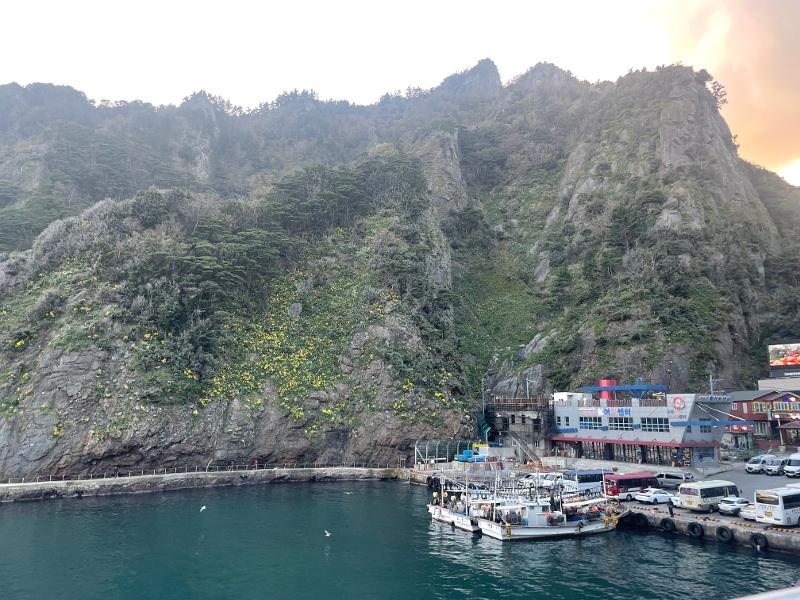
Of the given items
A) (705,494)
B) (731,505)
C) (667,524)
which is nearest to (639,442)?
(705,494)

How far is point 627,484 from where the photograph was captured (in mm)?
53781

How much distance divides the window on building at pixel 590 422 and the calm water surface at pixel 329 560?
27.1 m

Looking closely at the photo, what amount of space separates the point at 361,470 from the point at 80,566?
38.3 metres

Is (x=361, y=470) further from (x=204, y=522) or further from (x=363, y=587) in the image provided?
(x=363, y=587)

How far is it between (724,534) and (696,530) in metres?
2.12

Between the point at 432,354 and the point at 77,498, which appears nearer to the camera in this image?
the point at 77,498

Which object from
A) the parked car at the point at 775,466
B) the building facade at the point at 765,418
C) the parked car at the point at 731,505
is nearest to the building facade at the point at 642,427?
the parked car at the point at 775,466

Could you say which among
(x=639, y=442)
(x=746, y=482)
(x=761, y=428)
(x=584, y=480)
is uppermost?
(x=761, y=428)

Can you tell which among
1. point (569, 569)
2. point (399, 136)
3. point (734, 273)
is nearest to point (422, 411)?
point (569, 569)

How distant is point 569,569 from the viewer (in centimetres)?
3703

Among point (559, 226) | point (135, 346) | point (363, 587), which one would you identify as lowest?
point (363, 587)

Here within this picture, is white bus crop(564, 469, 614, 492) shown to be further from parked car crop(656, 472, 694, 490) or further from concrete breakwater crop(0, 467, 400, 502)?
concrete breakwater crop(0, 467, 400, 502)

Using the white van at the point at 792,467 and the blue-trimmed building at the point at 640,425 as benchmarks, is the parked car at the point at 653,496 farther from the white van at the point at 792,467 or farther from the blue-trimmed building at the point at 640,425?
the white van at the point at 792,467

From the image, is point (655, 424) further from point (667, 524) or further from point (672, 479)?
point (667, 524)
